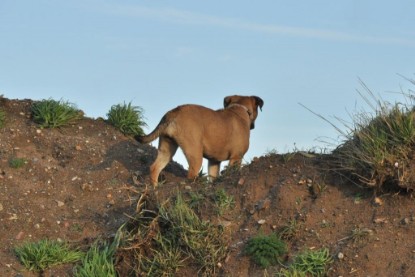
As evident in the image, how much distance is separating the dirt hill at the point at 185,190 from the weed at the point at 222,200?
7 cm

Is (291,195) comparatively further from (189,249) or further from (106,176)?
(106,176)

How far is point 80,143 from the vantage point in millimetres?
13086

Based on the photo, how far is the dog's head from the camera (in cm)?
1370

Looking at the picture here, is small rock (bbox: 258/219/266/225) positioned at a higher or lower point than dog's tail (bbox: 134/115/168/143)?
lower

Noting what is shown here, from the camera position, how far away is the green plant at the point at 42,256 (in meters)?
9.84

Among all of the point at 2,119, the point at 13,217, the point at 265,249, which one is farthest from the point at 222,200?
the point at 2,119

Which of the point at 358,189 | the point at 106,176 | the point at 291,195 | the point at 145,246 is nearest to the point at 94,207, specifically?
the point at 106,176

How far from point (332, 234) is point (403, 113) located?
1.66 meters

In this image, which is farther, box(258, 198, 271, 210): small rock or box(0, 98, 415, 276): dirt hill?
box(258, 198, 271, 210): small rock

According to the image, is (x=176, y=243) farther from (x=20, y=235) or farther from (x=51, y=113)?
(x=51, y=113)

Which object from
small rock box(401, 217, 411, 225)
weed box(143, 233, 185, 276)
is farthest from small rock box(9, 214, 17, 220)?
small rock box(401, 217, 411, 225)

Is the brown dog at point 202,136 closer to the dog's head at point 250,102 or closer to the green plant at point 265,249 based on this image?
the dog's head at point 250,102

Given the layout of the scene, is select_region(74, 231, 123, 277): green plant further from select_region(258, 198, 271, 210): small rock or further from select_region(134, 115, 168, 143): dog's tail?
select_region(134, 115, 168, 143): dog's tail

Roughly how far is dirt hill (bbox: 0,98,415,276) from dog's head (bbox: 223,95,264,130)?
1443 mm
